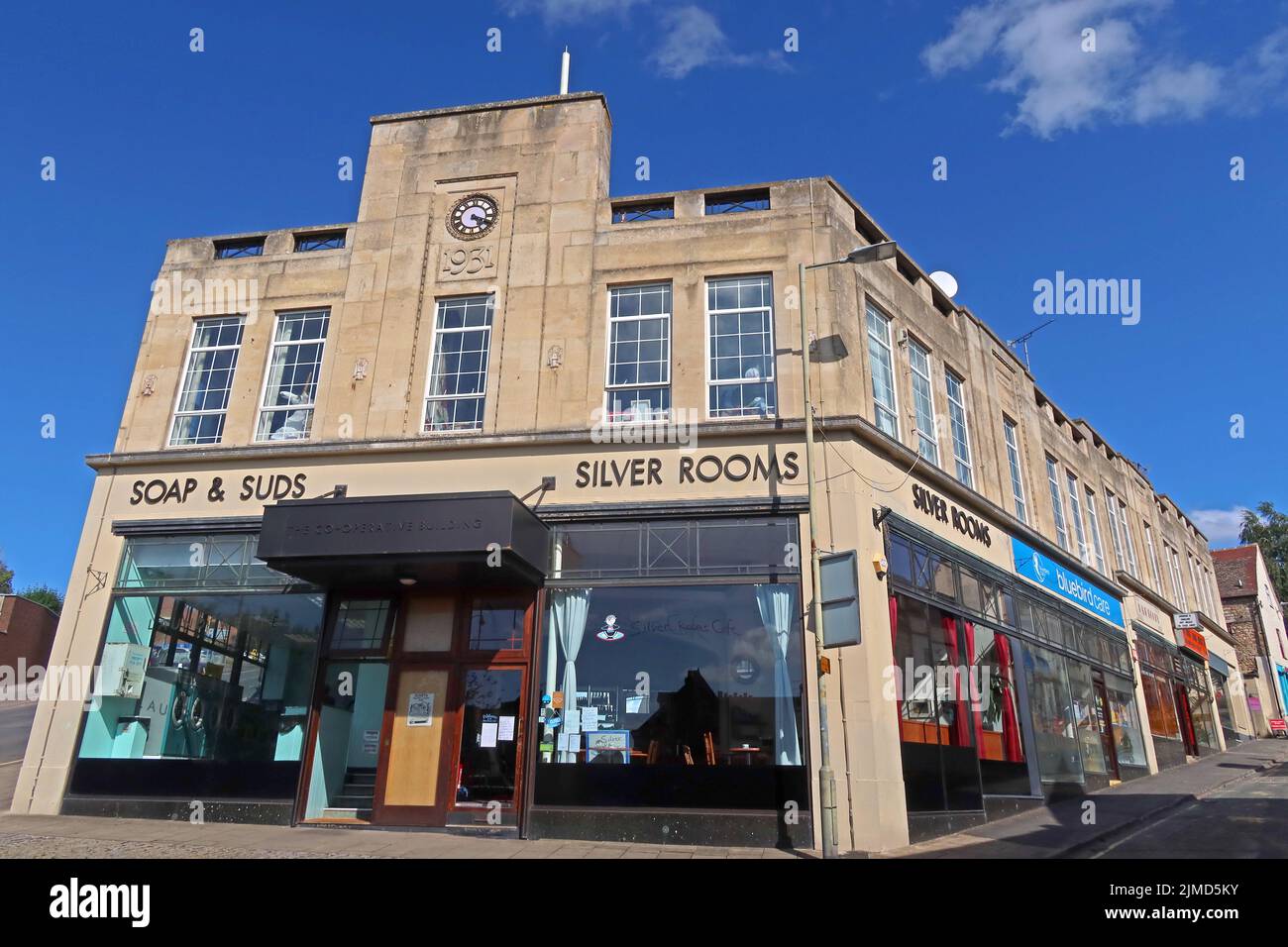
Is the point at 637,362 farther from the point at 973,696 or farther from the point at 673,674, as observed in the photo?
the point at 973,696

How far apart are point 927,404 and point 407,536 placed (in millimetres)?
10511

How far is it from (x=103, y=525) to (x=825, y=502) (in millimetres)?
12938

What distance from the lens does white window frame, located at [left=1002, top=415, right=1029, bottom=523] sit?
1980cm

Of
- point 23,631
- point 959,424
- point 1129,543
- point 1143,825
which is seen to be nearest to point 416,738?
point 1143,825

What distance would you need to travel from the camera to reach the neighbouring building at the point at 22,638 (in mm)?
43891

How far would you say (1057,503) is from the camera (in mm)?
22578

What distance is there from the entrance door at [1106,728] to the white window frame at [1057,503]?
12.0 feet

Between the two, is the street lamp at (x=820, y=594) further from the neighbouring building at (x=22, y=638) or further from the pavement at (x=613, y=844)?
the neighbouring building at (x=22, y=638)

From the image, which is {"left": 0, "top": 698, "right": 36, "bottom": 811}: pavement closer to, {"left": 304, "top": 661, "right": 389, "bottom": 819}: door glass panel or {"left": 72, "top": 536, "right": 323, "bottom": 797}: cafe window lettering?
{"left": 72, "top": 536, "right": 323, "bottom": 797}: cafe window lettering

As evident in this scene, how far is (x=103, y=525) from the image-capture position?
1530 centimetres
